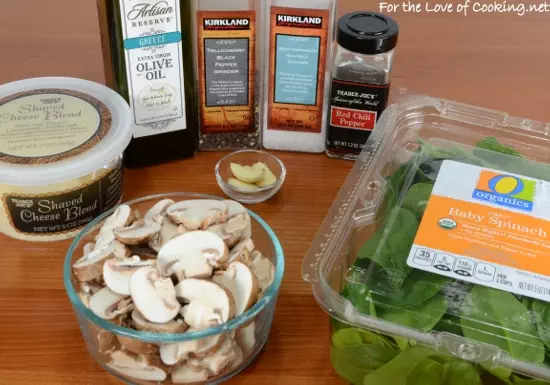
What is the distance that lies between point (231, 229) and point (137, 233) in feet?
0.28

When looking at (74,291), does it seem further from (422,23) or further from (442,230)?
A: (422,23)

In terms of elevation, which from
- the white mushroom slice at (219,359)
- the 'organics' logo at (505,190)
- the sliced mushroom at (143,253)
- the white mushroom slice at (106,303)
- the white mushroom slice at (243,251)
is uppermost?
the 'organics' logo at (505,190)

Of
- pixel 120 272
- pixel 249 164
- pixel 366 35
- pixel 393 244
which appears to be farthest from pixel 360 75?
pixel 120 272

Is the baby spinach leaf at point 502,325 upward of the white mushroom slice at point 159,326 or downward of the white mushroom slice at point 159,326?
upward

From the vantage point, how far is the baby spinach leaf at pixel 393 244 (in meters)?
0.66

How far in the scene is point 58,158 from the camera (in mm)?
789

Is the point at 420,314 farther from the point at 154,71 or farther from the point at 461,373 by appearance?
the point at 154,71

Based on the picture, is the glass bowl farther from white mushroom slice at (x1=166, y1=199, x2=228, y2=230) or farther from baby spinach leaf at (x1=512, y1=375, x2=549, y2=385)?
baby spinach leaf at (x1=512, y1=375, x2=549, y2=385)

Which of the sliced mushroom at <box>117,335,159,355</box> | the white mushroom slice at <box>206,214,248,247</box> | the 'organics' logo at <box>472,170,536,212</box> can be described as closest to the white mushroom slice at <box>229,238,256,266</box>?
the white mushroom slice at <box>206,214,248,247</box>

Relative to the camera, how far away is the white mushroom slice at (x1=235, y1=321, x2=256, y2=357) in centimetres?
65

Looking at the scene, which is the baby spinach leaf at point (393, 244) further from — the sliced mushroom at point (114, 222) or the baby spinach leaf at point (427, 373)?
the sliced mushroom at point (114, 222)

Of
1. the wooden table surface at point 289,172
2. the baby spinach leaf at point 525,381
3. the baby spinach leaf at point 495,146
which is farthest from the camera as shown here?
the baby spinach leaf at point 495,146

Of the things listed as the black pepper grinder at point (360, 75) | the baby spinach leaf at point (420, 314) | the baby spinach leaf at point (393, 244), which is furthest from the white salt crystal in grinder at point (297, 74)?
the baby spinach leaf at point (420, 314)

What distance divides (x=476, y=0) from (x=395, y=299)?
0.88m
